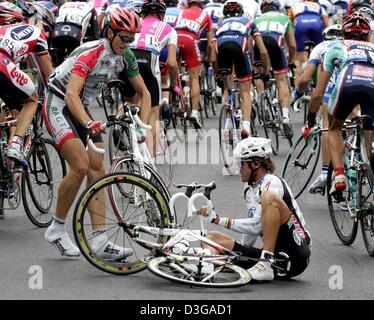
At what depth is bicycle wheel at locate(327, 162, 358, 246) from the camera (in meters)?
10.5

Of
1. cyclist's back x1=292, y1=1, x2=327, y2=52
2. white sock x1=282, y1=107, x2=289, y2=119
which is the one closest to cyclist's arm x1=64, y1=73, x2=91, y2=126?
white sock x1=282, y1=107, x2=289, y2=119

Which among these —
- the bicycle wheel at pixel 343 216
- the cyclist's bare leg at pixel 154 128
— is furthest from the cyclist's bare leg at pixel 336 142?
the cyclist's bare leg at pixel 154 128

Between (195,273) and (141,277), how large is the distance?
1.79 ft

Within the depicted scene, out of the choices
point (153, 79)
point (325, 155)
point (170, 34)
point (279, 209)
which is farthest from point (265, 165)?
point (170, 34)

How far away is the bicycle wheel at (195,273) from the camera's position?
28.2 feet

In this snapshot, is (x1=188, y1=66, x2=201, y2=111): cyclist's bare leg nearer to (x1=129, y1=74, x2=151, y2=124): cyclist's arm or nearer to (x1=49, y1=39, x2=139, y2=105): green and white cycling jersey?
(x1=129, y1=74, x2=151, y2=124): cyclist's arm

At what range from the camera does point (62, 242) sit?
9742mm

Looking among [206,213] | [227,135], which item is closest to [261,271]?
[206,213]

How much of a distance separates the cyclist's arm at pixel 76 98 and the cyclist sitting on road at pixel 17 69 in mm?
1498

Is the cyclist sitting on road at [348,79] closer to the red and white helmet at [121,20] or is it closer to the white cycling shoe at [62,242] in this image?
the red and white helmet at [121,20]

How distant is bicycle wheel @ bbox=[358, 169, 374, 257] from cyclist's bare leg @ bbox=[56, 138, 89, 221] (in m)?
2.33

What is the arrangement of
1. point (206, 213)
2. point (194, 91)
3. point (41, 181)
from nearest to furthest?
point (206, 213) < point (41, 181) < point (194, 91)

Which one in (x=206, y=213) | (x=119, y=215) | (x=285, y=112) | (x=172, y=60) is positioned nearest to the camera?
(x=206, y=213)

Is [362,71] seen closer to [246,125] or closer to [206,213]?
[206,213]
